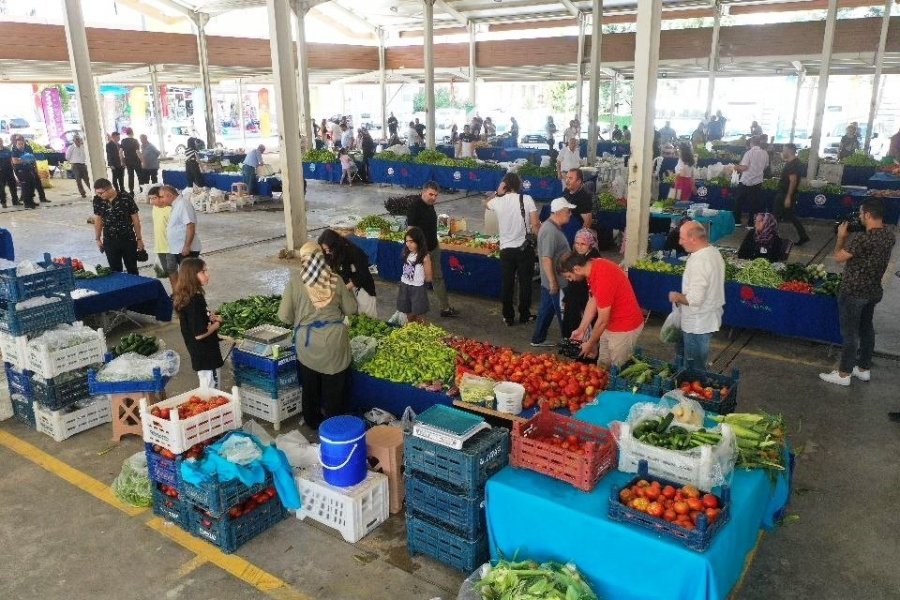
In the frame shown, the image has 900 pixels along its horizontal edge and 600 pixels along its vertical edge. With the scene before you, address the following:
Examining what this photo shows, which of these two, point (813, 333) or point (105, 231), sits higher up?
point (105, 231)

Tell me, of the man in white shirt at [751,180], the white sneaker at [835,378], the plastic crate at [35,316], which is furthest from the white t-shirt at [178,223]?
the man in white shirt at [751,180]

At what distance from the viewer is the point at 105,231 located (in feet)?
29.0

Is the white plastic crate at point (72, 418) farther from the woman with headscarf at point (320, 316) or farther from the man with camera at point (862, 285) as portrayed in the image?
the man with camera at point (862, 285)

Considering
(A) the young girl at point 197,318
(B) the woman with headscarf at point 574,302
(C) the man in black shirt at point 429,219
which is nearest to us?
(A) the young girl at point 197,318

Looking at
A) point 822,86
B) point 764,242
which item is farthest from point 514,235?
point 822,86

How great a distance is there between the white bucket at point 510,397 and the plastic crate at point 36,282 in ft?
12.8

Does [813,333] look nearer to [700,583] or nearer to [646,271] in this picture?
[646,271]

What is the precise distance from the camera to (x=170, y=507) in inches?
188

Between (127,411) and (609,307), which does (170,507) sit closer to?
(127,411)

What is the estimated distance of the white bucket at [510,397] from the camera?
497 cm

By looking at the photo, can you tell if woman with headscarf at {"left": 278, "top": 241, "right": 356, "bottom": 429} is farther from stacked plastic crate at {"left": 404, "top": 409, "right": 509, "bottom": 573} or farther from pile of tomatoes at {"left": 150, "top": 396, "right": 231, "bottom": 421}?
stacked plastic crate at {"left": 404, "top": 409, "right": 509, "bottom": 573}

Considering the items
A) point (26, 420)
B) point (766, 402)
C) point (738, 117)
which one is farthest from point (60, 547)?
point (738, 117)

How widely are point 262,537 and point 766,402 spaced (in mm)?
4708

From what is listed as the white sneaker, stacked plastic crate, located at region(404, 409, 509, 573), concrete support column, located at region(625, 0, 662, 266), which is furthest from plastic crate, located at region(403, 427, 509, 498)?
concrete support column, located at region(625, 0, 662, 266)
